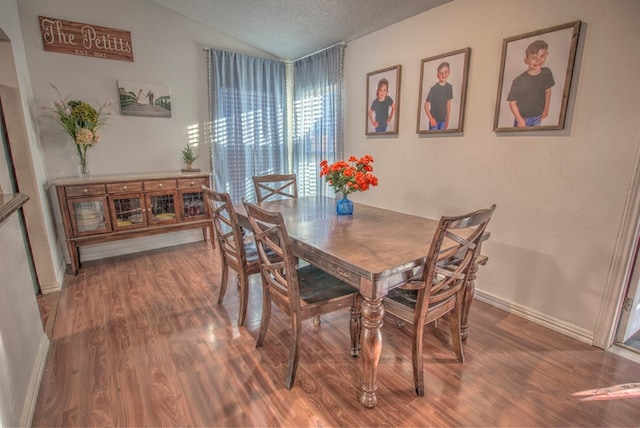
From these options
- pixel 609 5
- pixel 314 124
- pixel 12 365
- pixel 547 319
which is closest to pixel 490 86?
pixel 609 5

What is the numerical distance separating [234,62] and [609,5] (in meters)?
3.42

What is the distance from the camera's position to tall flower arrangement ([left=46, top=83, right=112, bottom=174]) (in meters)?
2.88

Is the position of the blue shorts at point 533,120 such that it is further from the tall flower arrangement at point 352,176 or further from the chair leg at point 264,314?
the chair leg at point 264,314

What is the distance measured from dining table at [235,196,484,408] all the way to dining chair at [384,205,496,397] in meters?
0.08

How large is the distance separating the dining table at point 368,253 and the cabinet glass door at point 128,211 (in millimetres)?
1623

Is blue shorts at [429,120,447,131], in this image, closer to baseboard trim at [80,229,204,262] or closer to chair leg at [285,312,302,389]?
chair leg at [285,312,302,389]

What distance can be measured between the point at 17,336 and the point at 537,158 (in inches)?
121

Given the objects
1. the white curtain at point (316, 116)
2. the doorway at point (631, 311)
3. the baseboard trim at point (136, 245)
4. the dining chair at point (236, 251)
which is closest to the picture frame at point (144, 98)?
the baseboard trim at point (136, 245)

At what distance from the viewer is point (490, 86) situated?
7.55ft

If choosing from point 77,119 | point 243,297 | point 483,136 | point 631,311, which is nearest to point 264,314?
point 243,297

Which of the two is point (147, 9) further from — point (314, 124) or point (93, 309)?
point (93, 309)

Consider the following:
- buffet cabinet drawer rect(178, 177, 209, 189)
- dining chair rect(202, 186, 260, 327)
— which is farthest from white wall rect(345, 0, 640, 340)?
buffet cabinet drawer rect(178, 177, 209, 189)

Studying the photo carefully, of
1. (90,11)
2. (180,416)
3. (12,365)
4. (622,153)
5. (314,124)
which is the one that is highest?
(90,11)

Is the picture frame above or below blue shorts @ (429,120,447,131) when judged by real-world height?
above
